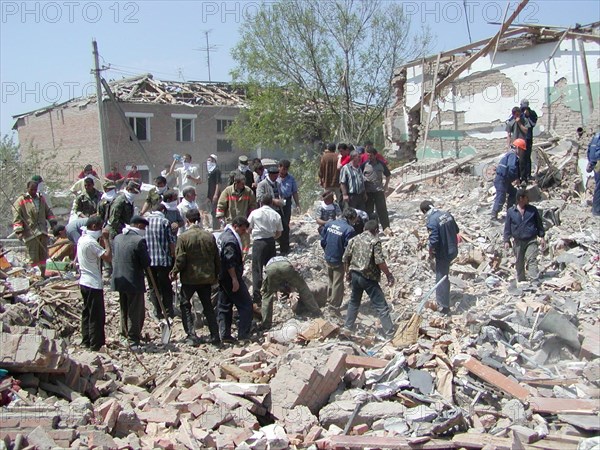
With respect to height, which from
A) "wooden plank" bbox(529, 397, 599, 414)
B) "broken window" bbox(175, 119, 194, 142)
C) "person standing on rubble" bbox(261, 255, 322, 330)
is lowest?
"wooden plank" bbox(529, 397, 599, 414)

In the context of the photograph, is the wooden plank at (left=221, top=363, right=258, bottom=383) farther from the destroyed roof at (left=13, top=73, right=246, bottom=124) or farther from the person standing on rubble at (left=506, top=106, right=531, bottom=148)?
the destroyed roof at (left=13, top=73, right=246, bottom=124)

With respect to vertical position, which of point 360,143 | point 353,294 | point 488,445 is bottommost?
point 488,445

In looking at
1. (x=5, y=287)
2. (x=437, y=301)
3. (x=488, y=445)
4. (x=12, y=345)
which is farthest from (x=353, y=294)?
(x=5, y=287)

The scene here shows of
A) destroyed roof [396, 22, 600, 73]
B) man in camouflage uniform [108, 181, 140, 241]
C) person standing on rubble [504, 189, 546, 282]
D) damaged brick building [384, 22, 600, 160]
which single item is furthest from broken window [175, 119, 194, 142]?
person standing on rubble [504, 189, 546, 282]

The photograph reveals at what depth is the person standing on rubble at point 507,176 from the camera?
11.3m

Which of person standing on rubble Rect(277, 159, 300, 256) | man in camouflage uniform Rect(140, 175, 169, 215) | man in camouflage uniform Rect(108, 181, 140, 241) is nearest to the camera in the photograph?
man in camouflage uniform Rect(108, 181, 140, 241)

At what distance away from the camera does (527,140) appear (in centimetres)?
1285

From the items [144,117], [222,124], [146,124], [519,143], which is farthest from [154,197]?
[222,124]

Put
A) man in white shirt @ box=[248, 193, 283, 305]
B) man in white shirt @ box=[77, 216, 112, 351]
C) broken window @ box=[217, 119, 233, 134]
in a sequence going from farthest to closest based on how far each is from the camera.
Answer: broken window @ box=[217, 119, 233, 134]
man in white shirt @ box=[248, 193, 283, 305]
man in white shirt @ box=[77, 216, 112, 351]

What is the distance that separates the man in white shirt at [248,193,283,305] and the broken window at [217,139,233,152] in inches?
988

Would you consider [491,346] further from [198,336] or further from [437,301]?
[198,336]

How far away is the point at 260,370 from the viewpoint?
7.04 meters

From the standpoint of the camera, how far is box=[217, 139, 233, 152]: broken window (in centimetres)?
3388

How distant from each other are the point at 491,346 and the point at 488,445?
6.73 ft
